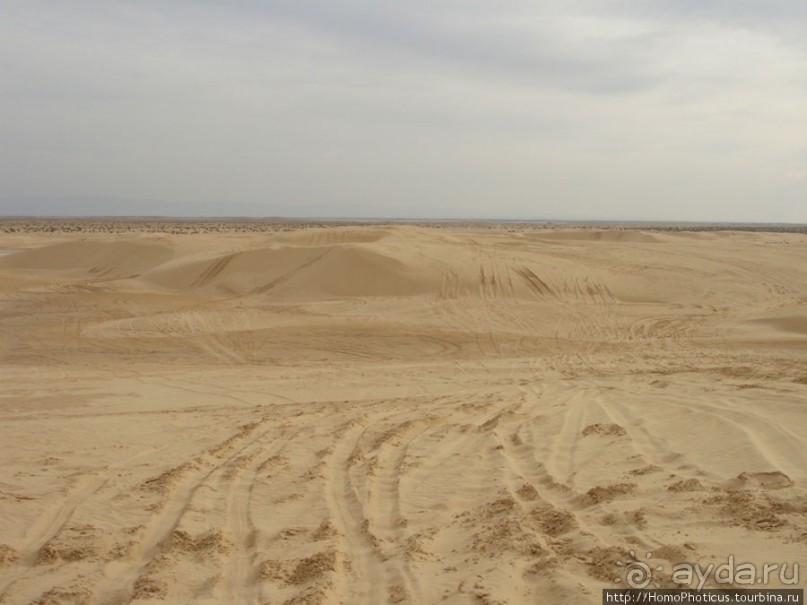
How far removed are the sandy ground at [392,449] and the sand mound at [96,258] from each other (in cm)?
1041

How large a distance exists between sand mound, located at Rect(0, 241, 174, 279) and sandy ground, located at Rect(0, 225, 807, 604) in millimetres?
10410

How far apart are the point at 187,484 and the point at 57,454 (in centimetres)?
179

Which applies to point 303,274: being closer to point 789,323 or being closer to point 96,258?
point 789,323

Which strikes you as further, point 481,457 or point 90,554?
point 481,457

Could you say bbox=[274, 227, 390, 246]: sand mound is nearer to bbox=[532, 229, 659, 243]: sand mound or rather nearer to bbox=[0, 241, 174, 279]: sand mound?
bbox=[0, 241, 174, 279]: sand mound

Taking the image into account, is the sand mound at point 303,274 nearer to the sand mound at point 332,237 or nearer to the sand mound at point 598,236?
the sand mound at point 332,237

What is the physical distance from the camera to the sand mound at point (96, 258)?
28.5m

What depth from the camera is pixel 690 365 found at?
1159 centimetres

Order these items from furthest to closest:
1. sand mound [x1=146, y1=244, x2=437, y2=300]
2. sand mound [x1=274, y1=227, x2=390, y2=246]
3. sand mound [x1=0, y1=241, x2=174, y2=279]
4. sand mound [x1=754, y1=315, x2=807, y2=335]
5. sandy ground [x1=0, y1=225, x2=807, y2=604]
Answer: sand mound [x1=274, y1=227, x2=390, y2=246], sand mound [x1=0, y1=241, x2=174, y2=279], sand mound [x1=146, y1=244, x2=437, y2=300], sand mound [x1=754, y1=315, x2=807, y2=335], sandy ground [x1=0, y1=225, x2=807, y2=604]

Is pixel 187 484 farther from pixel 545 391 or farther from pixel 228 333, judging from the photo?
pixel 228 333

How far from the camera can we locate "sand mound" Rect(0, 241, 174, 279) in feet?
93.6

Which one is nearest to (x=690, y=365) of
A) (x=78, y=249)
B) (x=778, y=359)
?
(x=778, y=359)

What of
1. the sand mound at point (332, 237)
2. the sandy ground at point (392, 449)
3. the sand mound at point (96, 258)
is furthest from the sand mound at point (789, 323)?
the sand mound at point (96, 258)

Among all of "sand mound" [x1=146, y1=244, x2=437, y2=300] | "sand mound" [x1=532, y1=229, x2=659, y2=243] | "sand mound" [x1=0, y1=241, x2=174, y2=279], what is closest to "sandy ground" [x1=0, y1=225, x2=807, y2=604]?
"sand mound" [x1=146, y1=244, x2=437, y2=300]
